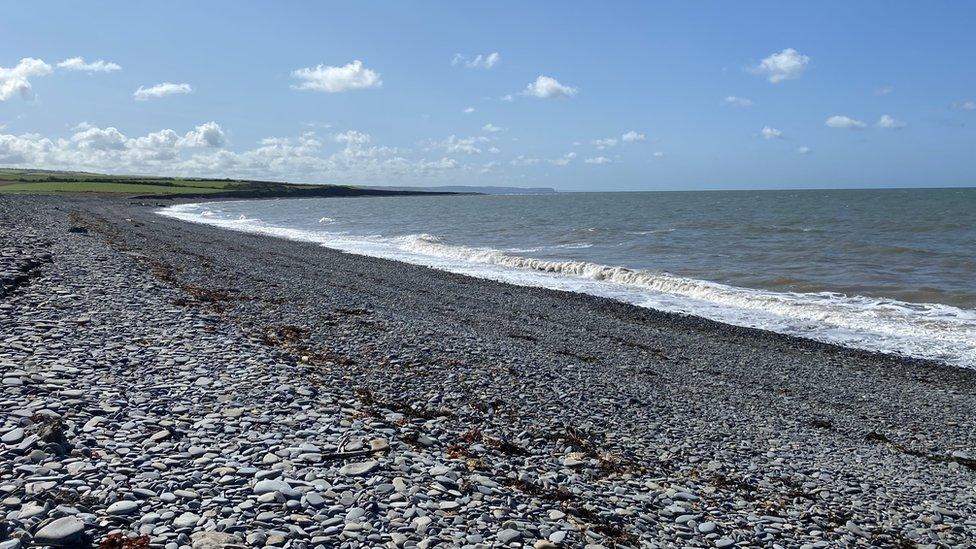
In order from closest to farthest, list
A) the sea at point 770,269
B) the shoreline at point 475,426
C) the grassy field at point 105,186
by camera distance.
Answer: the shoreline at point 475,426, the sea at point 770,269, the grassy field at point 105,186

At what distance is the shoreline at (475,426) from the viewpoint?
5707 millimetres

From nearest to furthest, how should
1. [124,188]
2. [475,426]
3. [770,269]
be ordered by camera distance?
[475,426]
[770,269]
[124,188]

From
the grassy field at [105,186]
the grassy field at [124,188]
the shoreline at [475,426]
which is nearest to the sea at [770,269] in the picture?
the shoreline at [475,426]

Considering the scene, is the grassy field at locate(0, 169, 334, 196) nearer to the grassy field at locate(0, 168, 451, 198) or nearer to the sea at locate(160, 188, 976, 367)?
the grassy field at locate(0, 168, 451, 198)

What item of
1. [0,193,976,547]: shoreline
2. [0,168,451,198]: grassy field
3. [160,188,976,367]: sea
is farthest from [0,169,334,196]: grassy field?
[0,193,976,547]: shoreline

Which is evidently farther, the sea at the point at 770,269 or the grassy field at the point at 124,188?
the grassy field at the point at 124,188

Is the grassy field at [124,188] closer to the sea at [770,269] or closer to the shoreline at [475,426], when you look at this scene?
the sea at [770,269]

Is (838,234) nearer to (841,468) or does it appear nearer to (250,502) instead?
(841,468)

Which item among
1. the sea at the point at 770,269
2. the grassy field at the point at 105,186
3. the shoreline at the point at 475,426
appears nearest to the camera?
the shoreline at the point at 475,426

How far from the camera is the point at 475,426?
8469mm

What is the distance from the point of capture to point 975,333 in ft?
Result: 60.0

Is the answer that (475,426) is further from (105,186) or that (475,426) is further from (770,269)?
(105,186)

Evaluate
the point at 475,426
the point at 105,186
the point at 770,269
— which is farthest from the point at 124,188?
the point at 475,426

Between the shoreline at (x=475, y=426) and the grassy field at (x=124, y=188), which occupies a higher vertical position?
the grassy field at (x=124, y=188)
